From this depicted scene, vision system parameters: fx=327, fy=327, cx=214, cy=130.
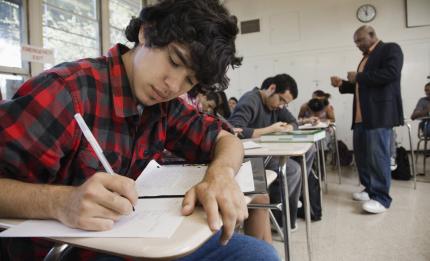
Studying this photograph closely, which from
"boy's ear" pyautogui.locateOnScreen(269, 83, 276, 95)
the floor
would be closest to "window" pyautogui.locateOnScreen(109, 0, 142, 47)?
"boy's ear" pyautogui.locateOnScreen(269, 83, 276, 95)

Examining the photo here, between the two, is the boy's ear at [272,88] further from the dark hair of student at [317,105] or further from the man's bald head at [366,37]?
the dark hair of student at [317,105]

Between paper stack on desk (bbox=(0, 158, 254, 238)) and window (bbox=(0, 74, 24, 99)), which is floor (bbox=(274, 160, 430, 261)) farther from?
window (bbox=(0, 74, 24, 99))

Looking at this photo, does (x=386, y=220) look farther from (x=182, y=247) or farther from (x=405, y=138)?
(x=405, y=138)

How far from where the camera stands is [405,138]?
530cm

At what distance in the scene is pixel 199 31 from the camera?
29.2 inches

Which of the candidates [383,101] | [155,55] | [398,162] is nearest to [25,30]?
[155,55]

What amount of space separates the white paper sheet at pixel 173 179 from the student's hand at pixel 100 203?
0.16 m

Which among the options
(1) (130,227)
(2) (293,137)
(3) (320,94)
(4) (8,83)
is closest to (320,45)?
(3) (320,94)

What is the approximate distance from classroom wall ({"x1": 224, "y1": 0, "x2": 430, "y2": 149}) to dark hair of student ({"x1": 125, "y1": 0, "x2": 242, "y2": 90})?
4635 millimetres

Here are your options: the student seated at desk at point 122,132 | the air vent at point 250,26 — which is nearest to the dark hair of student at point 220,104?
the student seated at desk at point 122,132

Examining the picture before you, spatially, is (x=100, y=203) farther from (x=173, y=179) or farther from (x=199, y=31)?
(x=199, y=31)

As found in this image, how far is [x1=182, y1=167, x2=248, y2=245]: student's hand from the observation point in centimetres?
48

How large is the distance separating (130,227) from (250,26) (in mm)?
6042

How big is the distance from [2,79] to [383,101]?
119 inches
